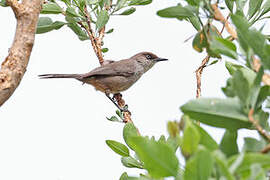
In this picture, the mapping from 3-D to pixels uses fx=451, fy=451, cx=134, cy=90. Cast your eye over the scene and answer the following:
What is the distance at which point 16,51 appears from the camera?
249cm

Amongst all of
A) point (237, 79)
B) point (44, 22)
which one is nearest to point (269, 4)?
point (237, 79)

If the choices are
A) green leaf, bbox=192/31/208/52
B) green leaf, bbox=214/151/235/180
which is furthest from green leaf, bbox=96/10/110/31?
green leaf, bbox=214/151/235/180

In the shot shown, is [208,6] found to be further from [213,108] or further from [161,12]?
[213,108]

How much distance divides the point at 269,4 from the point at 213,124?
130 cm

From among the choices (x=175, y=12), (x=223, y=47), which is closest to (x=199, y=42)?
(x=175, y=12)

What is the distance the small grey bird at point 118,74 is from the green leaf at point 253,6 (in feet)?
15.4

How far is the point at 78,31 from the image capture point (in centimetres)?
418

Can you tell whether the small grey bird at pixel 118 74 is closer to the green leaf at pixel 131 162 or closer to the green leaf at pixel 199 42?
the green leaf at pixel 131 162

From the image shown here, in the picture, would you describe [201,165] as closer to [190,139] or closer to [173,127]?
[190,139]

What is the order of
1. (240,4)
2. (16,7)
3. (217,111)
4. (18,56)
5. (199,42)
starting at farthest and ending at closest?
(16,7) < (18,56) < (240,4) < (199,42) < (217,111)

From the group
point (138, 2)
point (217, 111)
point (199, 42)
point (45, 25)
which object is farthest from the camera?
point (138, 2)

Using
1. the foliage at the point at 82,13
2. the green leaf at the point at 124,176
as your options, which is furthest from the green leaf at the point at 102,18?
the green leaf at the point at 124,176

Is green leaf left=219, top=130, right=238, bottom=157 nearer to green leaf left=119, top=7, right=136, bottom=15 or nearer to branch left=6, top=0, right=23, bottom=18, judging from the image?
branch left=6, top=0, right=23, bottom=18

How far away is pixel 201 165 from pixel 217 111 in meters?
0.24
